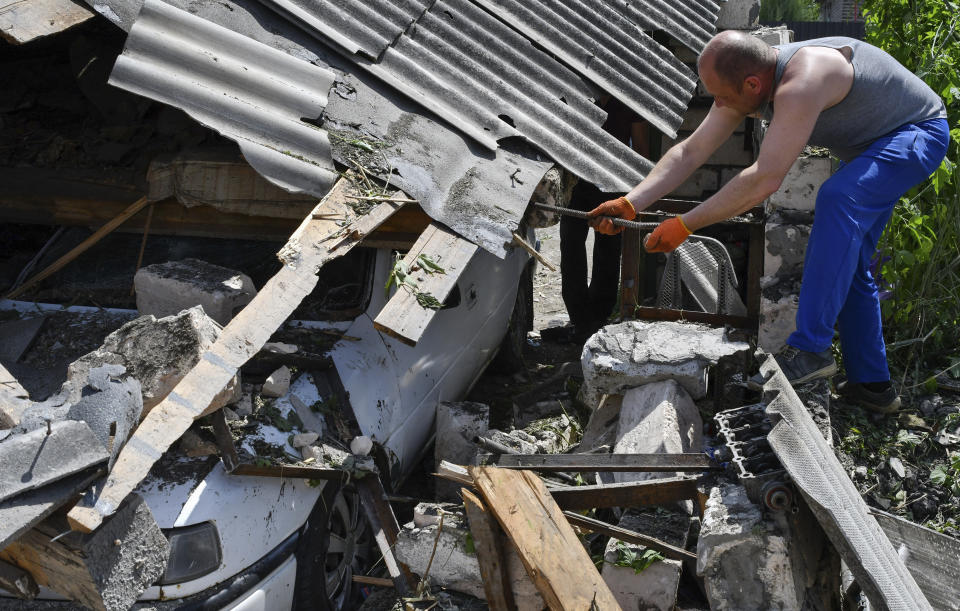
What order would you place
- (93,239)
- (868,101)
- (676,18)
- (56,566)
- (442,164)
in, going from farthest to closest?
(676,18) → (93,239) → (442,164) → (868,101) → (56,566)

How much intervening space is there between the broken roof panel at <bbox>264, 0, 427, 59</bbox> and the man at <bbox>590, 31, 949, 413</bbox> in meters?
1.95

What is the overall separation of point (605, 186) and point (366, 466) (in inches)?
80.0

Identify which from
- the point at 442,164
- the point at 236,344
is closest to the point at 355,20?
the point at 442,164

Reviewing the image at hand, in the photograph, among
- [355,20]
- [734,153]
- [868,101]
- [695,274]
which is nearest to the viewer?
[868,101]

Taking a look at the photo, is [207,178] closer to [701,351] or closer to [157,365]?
[157,365]

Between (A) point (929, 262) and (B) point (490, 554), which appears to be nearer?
(B) point (490, 554)

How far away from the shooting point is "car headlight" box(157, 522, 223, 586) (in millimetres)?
3186

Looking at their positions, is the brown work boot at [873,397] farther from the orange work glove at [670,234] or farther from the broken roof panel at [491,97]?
the broken roof panel at [491,97]

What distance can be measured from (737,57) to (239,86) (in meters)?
2.30

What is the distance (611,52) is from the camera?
6.28 meters

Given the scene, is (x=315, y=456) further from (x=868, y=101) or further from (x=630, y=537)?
(x=868, y=101)

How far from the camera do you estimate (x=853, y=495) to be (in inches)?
128

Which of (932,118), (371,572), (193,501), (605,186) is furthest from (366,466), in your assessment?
(932,118)

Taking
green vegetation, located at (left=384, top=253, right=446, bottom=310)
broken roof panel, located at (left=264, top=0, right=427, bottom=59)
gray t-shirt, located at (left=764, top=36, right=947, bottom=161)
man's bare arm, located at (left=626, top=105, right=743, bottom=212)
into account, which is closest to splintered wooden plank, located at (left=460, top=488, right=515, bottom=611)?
green vegetation, located at (left=384, top=253, right=446, bottom=310)
